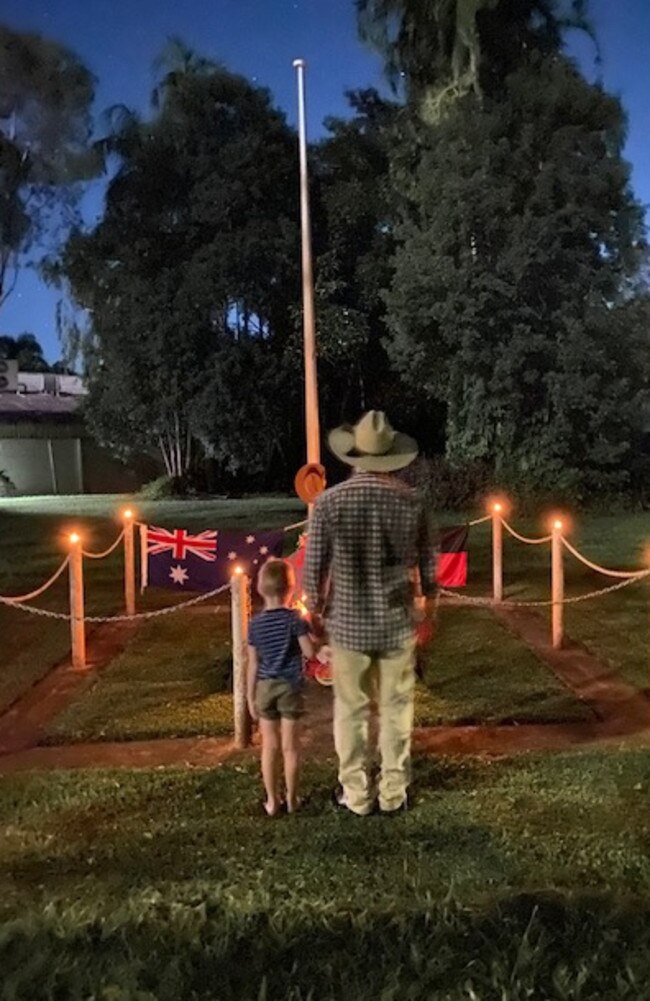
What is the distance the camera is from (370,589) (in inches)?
194

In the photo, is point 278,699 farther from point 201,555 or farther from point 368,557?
point 201,555

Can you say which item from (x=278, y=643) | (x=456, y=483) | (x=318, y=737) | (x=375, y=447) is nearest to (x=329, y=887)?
(x=278, y=643)

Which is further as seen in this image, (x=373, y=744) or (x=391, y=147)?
(x=391, y=147)

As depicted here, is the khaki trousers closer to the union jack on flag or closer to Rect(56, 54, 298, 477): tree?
the union jack on flag

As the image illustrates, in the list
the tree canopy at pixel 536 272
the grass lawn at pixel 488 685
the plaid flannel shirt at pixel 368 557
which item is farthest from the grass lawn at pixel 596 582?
the plaid flannel shirt at pixel 368 557

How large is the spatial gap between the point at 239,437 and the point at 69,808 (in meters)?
22.0

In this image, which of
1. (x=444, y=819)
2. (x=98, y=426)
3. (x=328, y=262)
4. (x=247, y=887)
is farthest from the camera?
(x=98, y=426)

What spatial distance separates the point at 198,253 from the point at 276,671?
75.5ft

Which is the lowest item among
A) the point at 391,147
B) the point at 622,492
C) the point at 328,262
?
the point at 622,492

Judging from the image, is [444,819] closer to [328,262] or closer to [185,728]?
[185,728]

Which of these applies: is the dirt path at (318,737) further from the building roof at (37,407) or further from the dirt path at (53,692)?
the building roof at (37,407)

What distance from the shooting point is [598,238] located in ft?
75.3

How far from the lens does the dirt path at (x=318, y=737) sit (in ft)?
20.7

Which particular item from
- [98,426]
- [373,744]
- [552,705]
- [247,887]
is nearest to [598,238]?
[98,426]
